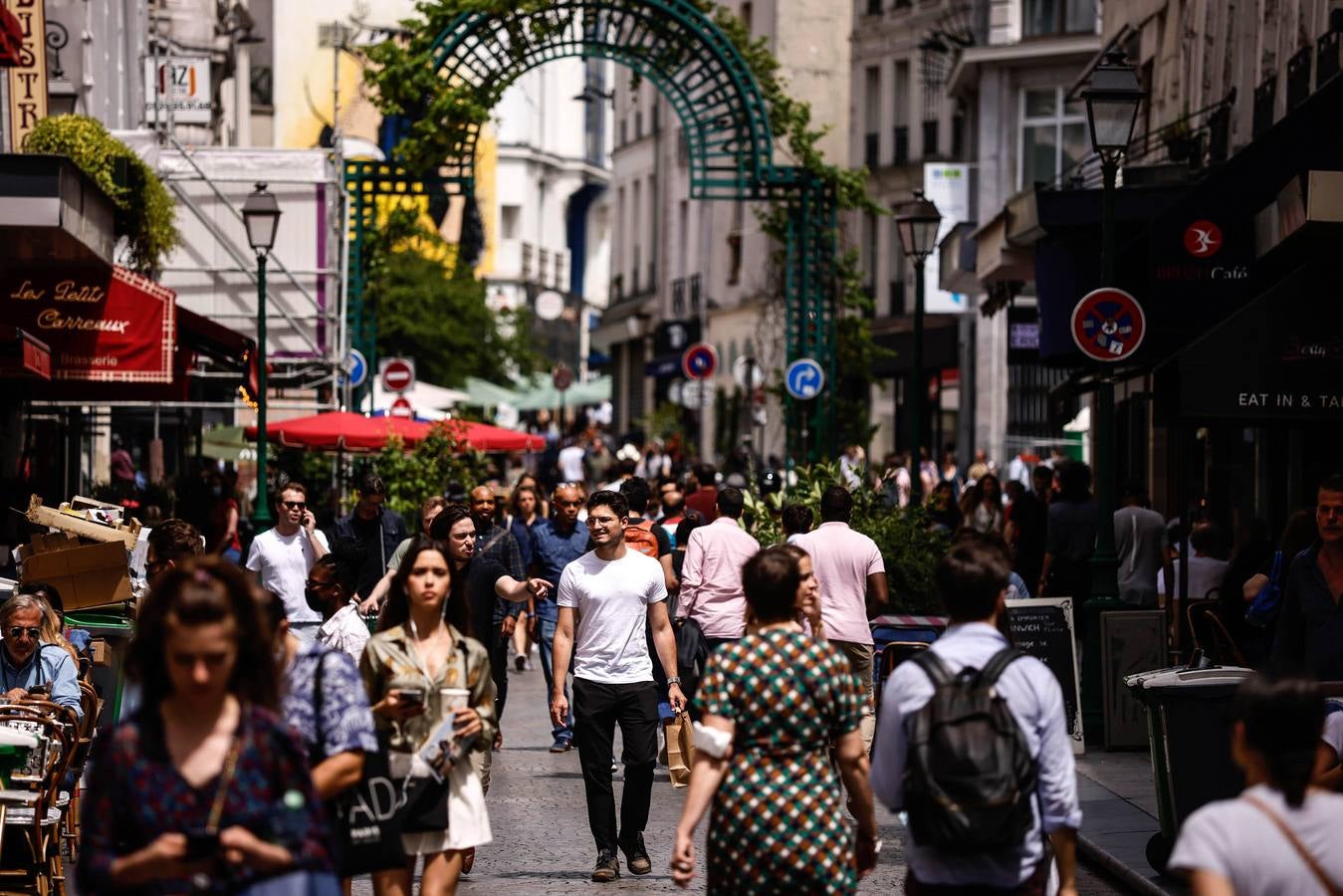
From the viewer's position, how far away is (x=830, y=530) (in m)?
12.4

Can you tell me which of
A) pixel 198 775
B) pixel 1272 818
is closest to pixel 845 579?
pixel 1272 818

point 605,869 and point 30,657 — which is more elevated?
point 30,657

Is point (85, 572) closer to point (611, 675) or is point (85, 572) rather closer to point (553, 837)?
point (553, 837)

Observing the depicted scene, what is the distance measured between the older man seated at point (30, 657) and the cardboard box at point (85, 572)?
3007mm

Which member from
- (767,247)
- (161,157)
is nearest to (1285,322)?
(161,157)

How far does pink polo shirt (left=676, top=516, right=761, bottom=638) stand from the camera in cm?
1256

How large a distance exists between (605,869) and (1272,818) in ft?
18.1

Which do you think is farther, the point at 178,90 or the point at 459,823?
the point at 178,90

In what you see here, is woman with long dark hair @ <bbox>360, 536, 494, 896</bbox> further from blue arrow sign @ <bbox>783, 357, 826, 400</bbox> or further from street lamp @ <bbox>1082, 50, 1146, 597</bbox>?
blue arrow sign @ <bbox>783, 357, 826, 400</bbox>

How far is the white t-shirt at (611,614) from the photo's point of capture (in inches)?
408

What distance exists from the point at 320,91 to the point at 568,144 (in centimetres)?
1633

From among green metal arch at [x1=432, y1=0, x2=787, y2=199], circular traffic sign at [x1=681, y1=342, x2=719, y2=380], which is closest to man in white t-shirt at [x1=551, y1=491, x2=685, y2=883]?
green metal arch at [x1=432, y1=0, x2=787, y2=199]

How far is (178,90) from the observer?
32125mm

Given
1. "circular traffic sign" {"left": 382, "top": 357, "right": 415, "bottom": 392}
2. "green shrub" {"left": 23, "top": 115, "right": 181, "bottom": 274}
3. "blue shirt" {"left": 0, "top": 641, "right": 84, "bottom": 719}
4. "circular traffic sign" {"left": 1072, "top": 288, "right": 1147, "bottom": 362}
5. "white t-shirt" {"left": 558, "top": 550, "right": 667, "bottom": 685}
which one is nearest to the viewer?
"blue shirt" {"left": 0, "top": 641, "right": 84, "bottom": 719}
